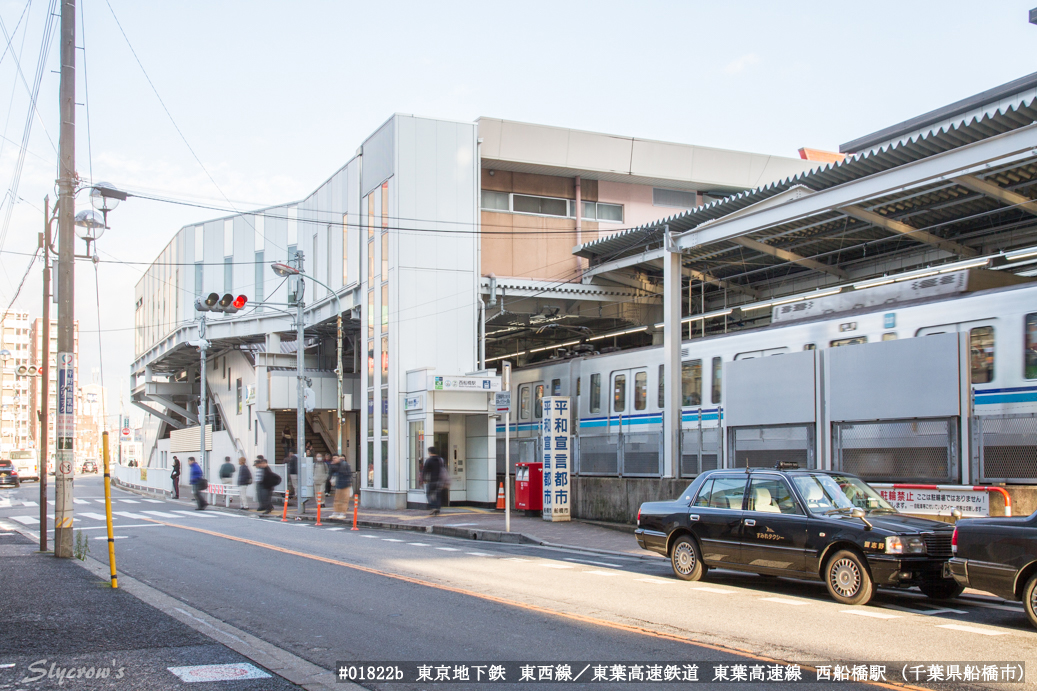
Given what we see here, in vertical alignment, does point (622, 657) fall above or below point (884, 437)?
below

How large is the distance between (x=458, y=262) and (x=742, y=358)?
10985mm

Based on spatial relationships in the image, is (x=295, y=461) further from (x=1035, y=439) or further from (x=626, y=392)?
(x=1035, y=439)

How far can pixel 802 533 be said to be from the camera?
1141cm

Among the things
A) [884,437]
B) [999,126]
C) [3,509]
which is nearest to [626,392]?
[884,437]

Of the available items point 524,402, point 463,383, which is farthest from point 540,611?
point 524,402

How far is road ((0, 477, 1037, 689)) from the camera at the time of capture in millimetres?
8031

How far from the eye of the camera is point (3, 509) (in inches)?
1275

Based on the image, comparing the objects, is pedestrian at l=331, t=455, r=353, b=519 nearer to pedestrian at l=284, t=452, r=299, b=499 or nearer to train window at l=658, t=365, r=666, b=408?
pedestrian at l=284, t=452, r=299, b=499

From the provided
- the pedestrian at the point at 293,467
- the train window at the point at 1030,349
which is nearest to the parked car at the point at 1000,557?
the train window at the point at 1030,349

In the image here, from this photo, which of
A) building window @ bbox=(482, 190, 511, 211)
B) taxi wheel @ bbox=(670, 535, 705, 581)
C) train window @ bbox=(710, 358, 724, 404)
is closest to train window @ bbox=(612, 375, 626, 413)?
train window @ bbox=(710, 358, 724, 404)

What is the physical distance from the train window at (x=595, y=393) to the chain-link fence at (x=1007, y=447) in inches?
504

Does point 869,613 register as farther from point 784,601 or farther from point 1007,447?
point 1007,447

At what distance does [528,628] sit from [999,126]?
13.9 meters

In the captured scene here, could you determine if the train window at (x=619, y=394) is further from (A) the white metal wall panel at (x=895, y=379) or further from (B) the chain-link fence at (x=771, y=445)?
(A) the white metal wall panel at (x=895, y=379)
